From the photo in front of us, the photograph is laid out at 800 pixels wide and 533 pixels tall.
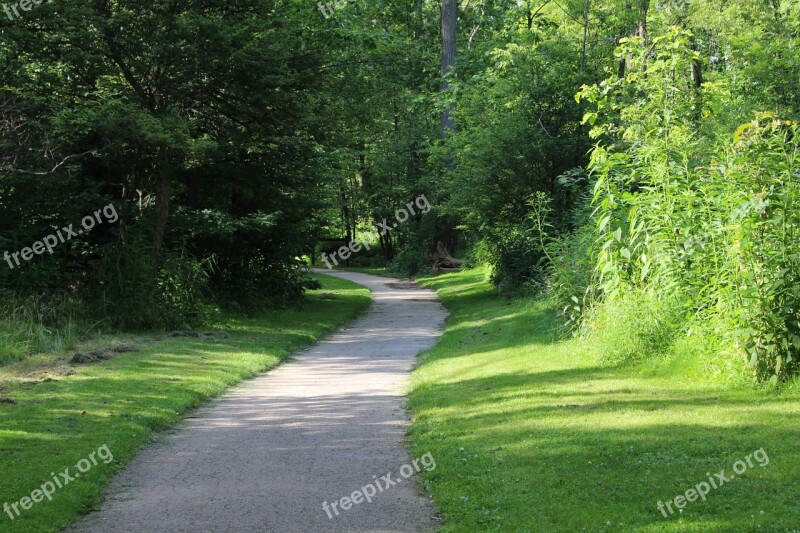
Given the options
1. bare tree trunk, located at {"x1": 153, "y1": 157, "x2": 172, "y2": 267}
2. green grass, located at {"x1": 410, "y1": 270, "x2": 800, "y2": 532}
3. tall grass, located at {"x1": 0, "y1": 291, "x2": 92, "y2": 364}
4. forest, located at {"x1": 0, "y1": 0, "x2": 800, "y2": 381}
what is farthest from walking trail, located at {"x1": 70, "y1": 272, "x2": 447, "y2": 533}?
bare tree trunk, located at {"x1": 153, "y1": 157, "x2": 172, "y2": 267}

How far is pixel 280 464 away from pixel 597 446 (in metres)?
3.04

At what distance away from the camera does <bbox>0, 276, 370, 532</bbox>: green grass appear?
6.96m

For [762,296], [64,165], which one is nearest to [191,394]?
[762,296]

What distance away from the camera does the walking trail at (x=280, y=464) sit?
20.6 feet

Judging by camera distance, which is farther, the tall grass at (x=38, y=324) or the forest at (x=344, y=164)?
the tall grass at (x=38, y=324)

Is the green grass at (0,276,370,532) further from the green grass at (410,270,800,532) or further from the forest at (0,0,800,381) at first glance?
the green grass at (410,270,800,532)

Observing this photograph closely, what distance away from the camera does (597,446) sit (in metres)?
7.37

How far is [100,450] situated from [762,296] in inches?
281

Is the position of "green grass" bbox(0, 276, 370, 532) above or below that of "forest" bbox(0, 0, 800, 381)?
below

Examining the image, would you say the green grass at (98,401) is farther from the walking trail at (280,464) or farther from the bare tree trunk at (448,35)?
the bare tree trunk at (448,35)

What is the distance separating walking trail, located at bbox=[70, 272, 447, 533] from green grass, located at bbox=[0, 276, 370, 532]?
289 millimetres

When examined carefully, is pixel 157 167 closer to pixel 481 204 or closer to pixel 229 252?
pixel 229 252

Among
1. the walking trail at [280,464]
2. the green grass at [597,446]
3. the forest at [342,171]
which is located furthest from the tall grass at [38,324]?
the green grass at [597,446]

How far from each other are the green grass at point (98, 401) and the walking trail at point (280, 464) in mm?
289
